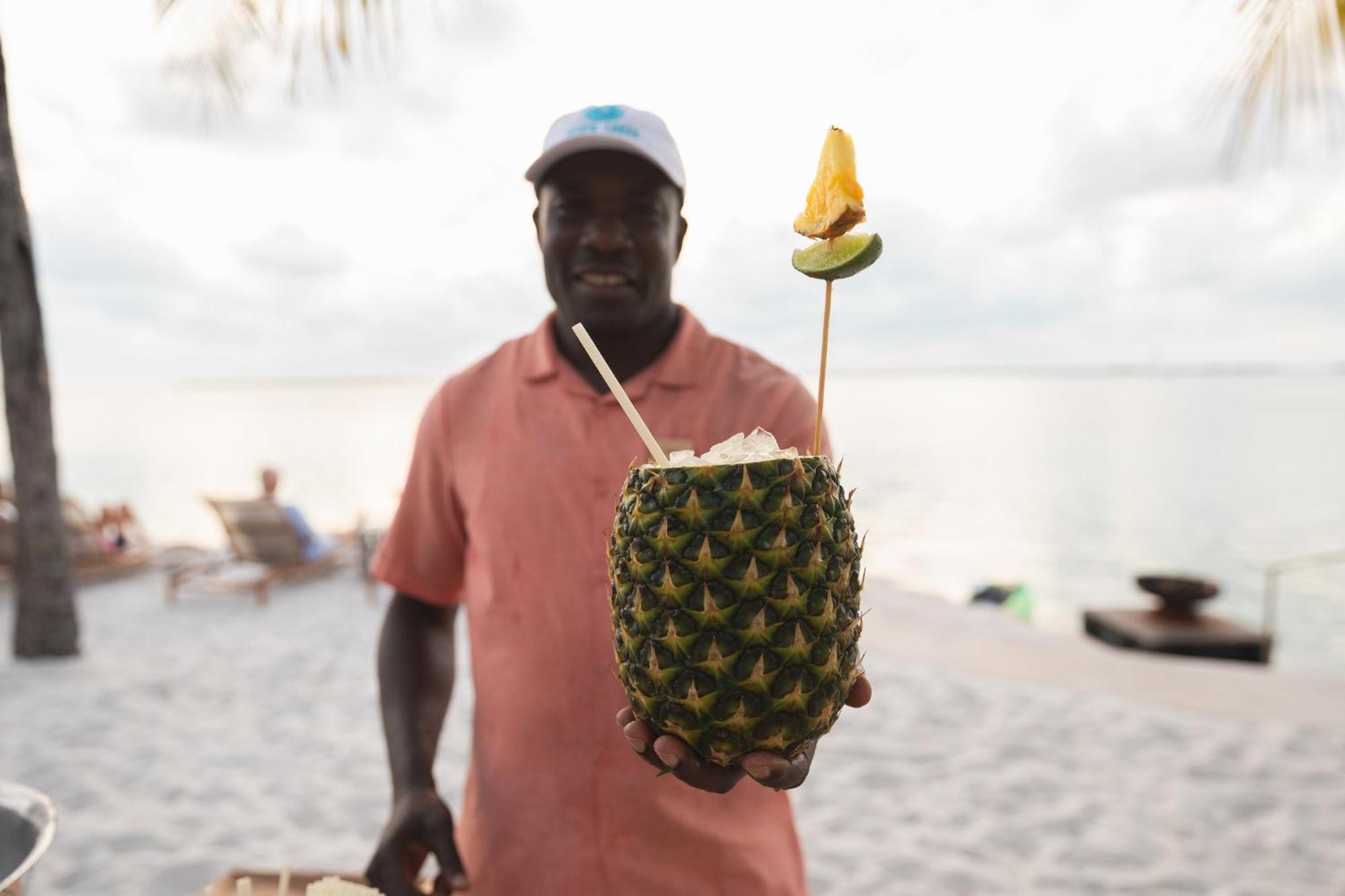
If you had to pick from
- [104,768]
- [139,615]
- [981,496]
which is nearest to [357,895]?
[104,768]

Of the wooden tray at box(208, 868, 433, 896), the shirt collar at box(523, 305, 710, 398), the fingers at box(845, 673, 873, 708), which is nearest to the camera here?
the fingers at box(845, 673, 873, 708)

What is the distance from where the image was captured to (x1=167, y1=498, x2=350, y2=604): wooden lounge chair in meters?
10.1

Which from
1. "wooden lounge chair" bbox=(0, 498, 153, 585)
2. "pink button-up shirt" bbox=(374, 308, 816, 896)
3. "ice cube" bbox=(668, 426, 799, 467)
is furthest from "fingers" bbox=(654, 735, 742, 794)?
"wooden lounge chair" bbox=(0, 498, 153, 585)

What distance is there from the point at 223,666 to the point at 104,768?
2022 mm

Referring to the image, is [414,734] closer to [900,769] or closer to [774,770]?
[774,770]

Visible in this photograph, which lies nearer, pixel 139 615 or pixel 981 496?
pixel 139 615

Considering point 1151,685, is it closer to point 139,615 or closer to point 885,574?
point 139,615

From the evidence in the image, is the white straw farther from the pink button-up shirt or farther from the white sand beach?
the white sand beach

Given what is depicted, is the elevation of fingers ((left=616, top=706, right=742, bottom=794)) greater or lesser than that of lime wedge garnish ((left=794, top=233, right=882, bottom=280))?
lesser

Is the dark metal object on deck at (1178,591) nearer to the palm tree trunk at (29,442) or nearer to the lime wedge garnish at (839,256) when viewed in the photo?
the lime wedge garnish at (839,256)

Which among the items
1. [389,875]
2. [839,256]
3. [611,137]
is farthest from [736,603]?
[389,875]

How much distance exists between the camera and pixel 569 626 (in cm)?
170

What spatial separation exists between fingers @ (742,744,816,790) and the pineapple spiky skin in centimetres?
3

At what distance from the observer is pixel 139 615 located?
9141 mm
